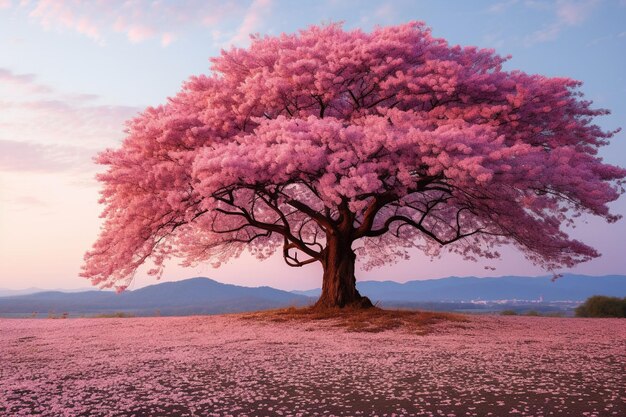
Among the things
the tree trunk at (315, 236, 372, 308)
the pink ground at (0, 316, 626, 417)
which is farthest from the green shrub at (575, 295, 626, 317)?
the tree trunk at (315, 236, 372, 308)

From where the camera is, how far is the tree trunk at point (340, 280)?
26219 mm

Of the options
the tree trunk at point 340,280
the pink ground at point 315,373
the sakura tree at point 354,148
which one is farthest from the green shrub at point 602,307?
the tree trunk at point 340,280

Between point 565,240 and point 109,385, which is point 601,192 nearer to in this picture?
point 565,240

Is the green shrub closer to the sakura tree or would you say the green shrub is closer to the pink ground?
the sakura tree

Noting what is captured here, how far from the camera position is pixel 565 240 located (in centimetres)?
2584

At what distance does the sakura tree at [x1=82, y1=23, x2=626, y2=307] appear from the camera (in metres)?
20.0

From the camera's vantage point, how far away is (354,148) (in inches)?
803

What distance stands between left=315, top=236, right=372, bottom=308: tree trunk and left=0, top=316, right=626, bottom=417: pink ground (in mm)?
4699

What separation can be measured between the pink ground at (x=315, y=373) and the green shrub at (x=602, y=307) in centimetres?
1396

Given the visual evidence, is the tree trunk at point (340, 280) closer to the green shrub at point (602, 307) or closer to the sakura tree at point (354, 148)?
the sakura tree at point (354, 148)

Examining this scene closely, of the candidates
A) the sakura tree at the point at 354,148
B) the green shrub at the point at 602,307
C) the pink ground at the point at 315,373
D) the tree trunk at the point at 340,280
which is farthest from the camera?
the green shrub at the point at 602,307

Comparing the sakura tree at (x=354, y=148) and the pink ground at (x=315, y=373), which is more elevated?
the sakura tree at (x=354, y=148)

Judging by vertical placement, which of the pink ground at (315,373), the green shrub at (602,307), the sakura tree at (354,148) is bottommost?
the pink ground at (315,373)

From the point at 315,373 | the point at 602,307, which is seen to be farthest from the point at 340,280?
the point at 602,307
